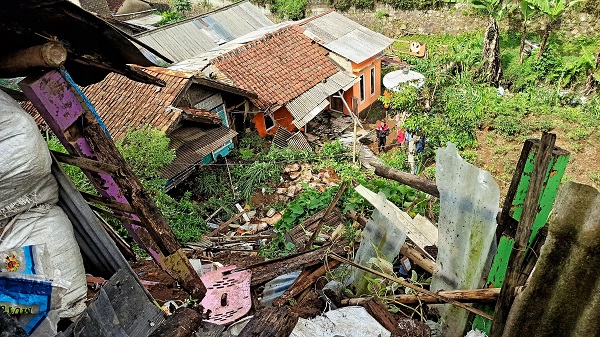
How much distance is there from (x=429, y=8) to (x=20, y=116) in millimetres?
24414

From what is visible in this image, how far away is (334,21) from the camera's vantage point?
66.4 ft

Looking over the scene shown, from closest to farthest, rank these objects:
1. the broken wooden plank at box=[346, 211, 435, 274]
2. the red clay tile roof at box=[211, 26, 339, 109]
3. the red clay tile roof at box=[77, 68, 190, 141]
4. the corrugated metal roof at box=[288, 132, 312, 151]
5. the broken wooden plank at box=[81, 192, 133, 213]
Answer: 1. the broken wooden plank at box=[81, 192, 133, 213]
2. the broken wooden plank at box=[346, 211, 435, 274]
3. the red clay tile roof at box=[77, 68, 190, 141]
4. the corrugated metal roof at box=[288, 132, 312, 151]
5. the red clay tile roof at box=[211, 26, 339, 109]

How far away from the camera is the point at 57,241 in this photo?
2717 mm

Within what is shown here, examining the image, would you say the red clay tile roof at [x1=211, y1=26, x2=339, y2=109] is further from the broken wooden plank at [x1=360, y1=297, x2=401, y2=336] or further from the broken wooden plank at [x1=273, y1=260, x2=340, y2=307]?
the broken wooden plank at [x1=360, y1=297, x2=401, y2=336]

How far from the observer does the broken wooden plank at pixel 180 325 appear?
2746 millimetres

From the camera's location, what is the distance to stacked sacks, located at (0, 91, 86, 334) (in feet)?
7.74

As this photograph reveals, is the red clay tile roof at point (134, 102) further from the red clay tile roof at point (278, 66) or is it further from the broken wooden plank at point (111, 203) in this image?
the broken wooden plank at point (111, 203)

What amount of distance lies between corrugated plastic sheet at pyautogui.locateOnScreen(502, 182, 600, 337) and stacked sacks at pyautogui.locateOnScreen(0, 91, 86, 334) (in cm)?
242

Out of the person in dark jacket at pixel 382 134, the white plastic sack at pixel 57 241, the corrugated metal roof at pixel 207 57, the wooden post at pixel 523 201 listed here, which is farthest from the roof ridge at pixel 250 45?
the wooden post at pixel 523 201

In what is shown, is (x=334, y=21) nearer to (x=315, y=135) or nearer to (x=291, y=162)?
(x=315, y=135)

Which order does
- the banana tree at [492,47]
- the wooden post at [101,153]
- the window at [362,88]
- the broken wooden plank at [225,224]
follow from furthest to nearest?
the window at [362,88], the banana tree at [492,47], the broken wooden plank at [225,224], the wooden post at [101,153]

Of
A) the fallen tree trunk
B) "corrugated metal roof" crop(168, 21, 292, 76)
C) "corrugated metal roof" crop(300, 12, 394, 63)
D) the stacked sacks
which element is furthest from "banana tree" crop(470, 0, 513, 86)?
the stacked sacks

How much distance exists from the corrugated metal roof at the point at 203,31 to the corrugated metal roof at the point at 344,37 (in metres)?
3.24

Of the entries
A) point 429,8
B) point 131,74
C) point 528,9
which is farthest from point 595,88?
point 131,74
